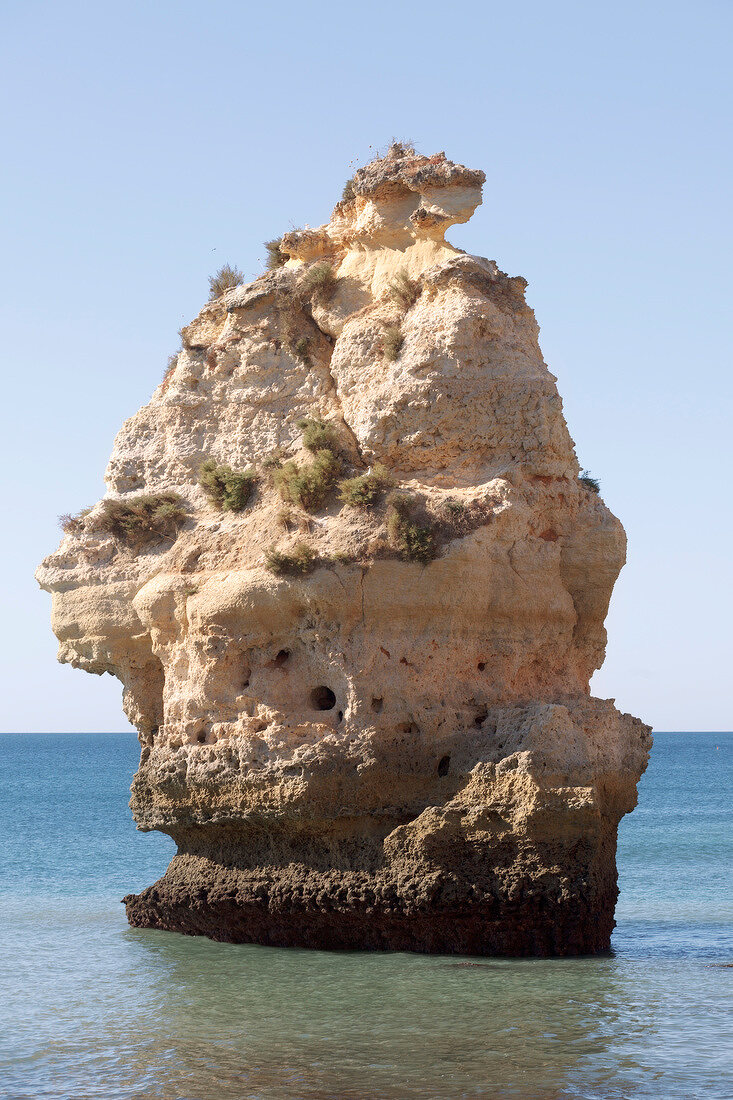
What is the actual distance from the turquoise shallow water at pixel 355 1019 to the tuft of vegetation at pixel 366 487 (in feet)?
17.5

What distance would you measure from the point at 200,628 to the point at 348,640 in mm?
1911

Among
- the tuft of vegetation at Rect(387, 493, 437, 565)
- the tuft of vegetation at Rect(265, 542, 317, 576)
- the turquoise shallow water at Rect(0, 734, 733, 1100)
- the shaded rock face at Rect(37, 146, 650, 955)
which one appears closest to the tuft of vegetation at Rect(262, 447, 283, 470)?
the shaded rock face at Rect(37, 146, 650, 955)

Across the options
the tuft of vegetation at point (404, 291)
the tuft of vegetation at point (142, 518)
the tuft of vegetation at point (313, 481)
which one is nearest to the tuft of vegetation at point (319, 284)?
the tuft of vegetation at point (404, 291)

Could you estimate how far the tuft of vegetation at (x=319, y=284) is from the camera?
56.7 ft

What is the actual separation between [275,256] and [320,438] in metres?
3.55

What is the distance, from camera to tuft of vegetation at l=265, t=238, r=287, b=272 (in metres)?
18.3

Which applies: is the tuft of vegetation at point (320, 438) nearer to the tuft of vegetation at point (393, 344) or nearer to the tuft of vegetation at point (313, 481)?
the tuft of vegetation at point (313, 481)

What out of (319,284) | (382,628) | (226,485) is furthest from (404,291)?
(382,628)

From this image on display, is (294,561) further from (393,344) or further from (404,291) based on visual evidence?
(404,291)

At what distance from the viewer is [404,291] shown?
1661 centimetres

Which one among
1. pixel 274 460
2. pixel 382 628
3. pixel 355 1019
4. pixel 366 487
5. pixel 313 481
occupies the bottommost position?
pixel 355 1019

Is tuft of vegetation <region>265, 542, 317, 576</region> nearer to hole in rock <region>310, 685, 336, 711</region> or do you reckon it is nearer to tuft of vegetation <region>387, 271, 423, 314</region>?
hole in rock <region>310, 685, 336, 711</region>

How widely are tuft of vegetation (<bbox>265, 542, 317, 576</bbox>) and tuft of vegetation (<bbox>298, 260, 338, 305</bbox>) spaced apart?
3878mm

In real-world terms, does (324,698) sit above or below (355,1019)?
above
